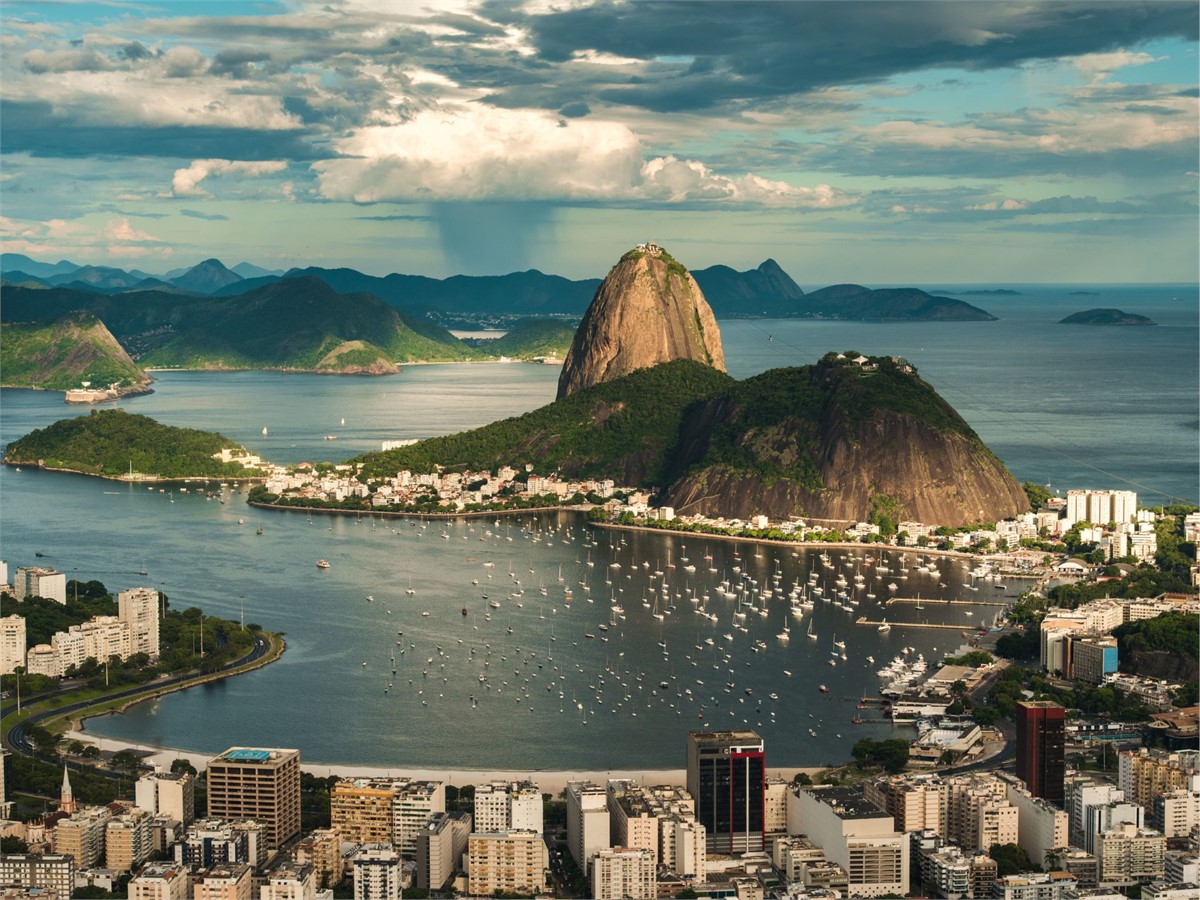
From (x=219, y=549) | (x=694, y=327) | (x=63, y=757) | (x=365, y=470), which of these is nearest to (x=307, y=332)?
(x=694, y=327)

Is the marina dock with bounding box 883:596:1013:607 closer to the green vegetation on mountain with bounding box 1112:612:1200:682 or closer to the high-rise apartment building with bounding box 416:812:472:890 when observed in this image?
the green vegetation on mountain with bounding box 1112:612:1200:682

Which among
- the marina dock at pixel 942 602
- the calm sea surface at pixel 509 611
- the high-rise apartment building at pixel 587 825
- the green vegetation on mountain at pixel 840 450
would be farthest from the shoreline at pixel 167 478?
the high-rise apartment building at pixel 587 825

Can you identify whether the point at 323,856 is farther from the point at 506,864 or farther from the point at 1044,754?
the point at 1044,754

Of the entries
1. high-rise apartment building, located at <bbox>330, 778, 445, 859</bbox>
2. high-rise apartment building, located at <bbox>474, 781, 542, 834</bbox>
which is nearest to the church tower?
high-rise apartment building, located at <bbox>330, 778, 445, 859</bbox>

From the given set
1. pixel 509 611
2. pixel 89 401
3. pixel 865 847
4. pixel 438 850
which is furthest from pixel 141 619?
pixel 89 401

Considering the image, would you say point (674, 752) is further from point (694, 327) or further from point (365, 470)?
point (694, 327)
